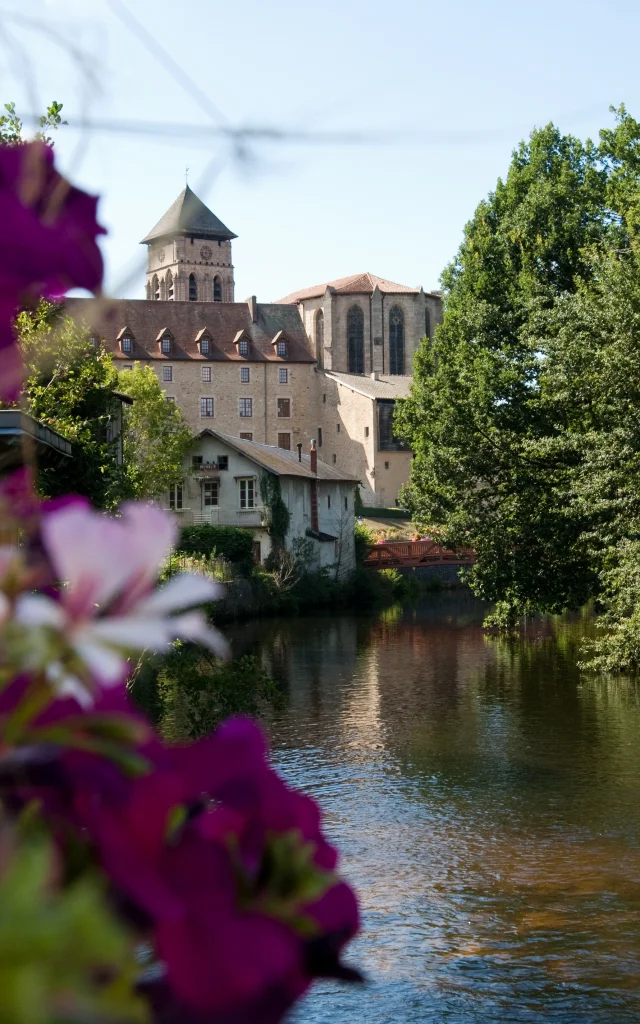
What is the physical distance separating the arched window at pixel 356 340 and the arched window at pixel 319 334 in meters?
2.01

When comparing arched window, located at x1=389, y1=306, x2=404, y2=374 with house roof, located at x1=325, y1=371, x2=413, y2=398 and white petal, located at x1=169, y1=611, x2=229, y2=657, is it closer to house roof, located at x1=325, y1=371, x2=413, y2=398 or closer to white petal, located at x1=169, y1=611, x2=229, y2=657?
house roof, located at x1=325, y1=371, x2=413, y2=398

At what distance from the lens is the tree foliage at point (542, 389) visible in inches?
950

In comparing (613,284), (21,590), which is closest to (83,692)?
(21,590)

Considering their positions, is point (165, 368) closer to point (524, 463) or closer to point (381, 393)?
point (381, 393)

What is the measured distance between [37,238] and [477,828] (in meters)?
15.0

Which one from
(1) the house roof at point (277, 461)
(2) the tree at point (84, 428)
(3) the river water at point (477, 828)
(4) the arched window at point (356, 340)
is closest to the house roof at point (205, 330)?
(4) the arched window at point (356, 340)

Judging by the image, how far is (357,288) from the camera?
298ft

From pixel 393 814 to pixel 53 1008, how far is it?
1559 centimetres

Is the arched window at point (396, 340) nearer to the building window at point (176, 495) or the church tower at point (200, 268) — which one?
the church tower at point (200, 268)

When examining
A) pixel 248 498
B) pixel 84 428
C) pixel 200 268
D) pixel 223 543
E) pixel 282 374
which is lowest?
pixel 223 543

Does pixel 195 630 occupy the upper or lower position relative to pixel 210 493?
lower

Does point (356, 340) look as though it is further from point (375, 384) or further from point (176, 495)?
point (176, 495)

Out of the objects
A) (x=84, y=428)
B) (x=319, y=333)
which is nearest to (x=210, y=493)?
(x=84, y=428)

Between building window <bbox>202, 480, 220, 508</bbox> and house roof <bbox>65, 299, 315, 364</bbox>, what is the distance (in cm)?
2781
